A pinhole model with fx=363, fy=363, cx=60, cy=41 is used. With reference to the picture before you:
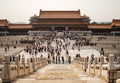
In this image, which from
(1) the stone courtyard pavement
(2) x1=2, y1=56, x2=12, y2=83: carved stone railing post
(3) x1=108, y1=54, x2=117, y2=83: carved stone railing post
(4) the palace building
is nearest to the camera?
(3) x1=108, y1=54, x2=117, y2=83: carved stone railing post

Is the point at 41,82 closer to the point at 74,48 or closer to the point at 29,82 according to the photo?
the point at 29,82

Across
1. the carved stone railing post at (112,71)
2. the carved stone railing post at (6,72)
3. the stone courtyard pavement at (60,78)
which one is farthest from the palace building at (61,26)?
the carved stone railing post at (112,71)

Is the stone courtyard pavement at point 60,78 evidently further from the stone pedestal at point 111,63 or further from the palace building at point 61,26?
the palace building at point 61,26

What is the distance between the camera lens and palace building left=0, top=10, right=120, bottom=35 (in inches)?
3484

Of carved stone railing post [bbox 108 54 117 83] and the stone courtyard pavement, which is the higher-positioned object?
carved stone railing post [bbox 108 54 117 83]

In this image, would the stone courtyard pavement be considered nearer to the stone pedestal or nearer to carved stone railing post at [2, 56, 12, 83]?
carved stone railing post at [2, 56, 12, 83]

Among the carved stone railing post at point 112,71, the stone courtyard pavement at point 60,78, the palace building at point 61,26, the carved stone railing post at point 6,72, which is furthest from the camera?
the palace building at point 61,26

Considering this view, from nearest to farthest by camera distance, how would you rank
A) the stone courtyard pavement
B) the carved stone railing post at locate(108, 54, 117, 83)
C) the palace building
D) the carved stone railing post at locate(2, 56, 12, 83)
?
the carved stone railing post at locate(108, 54, 117, 83)
the carved stone railing post at locate(2, 56, 12, 83)
the stone courtyard pavement
the palace building

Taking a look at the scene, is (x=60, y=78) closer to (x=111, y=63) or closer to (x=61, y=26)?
(x=111, y=63)

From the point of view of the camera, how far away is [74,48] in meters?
Answer: 51.3

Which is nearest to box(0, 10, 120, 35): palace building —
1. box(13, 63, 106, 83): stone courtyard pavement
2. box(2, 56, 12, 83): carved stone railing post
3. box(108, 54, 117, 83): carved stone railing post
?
box(13, 63, 106, 83): stone courtyard pavement

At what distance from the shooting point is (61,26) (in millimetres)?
91562

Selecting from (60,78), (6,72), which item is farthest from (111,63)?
(6,72)

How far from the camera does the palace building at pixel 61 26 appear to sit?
290 ft
